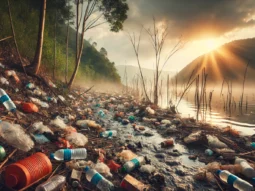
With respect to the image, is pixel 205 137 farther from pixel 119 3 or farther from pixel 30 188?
pixel 119 3

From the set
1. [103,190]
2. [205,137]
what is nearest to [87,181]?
[103,190]

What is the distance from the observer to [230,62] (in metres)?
95.6

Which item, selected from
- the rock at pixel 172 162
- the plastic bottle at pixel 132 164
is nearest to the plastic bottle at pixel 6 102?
the plastic bottle at pixel 132 164

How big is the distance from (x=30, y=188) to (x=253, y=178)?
10.3ft

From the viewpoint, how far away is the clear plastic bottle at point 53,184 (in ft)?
6.14

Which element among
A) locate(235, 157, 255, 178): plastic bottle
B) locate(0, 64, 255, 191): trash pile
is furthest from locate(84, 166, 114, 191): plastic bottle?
locate(235, 157, 255, 178): plastic bottle

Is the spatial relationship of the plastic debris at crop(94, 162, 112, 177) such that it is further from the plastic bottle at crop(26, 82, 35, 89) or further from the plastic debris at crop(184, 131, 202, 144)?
the plastic bottle at crop(26, 82, 35, 89)

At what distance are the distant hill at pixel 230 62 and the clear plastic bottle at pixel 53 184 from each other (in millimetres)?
87595

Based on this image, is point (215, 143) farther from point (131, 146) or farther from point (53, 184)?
point (53, 184)

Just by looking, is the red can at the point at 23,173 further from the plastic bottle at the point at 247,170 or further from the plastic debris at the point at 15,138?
the plastic bottle at the point at 247,170

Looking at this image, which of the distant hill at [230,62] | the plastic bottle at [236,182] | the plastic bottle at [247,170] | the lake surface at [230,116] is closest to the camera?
the plastic bottle at [236,182]

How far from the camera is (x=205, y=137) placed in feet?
14.9

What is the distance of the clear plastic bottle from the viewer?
187 centimetres

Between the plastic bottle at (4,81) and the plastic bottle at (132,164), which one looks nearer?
the plastic bottle at (132,164)
